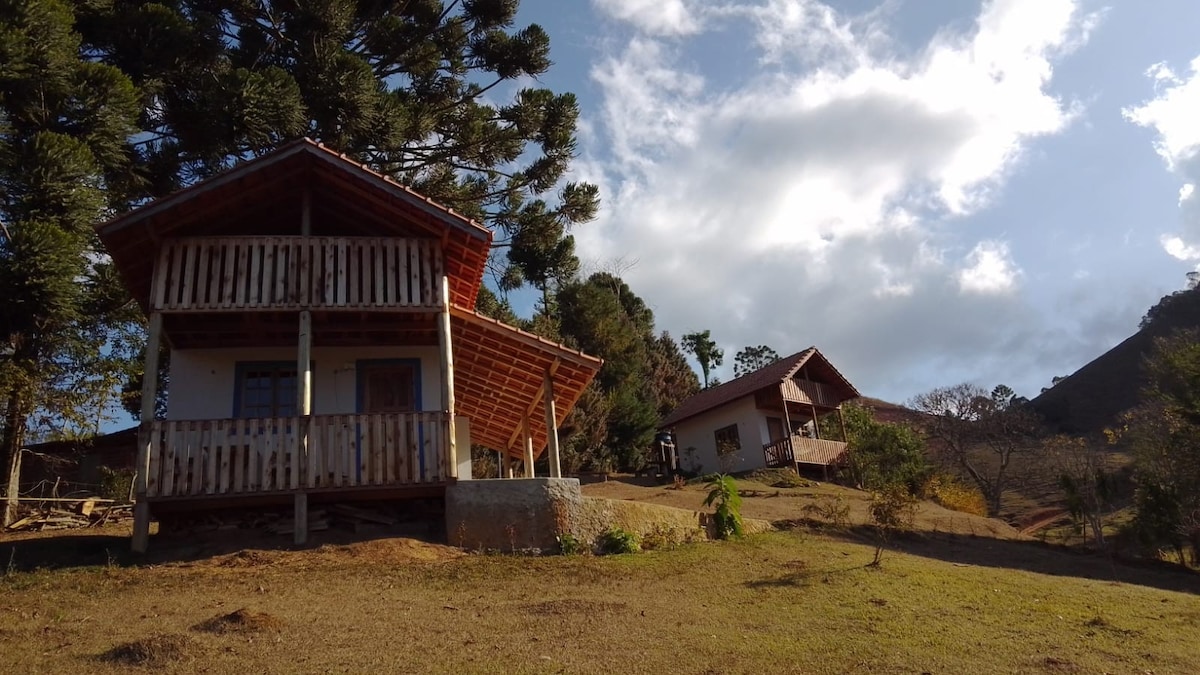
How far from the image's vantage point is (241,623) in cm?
880

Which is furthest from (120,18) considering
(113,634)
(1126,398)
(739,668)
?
(1126,398)

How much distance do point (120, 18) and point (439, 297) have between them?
36.2ft

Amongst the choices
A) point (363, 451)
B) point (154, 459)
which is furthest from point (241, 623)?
point (154, 459)

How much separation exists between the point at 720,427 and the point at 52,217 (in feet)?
83.8

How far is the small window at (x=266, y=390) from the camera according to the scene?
15.0 meters

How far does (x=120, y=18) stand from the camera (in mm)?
19109

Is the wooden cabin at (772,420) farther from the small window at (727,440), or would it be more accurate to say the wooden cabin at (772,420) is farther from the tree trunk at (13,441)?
the tree trunk at (13,441)

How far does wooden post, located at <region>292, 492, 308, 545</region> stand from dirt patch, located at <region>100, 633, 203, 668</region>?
14.9 feet

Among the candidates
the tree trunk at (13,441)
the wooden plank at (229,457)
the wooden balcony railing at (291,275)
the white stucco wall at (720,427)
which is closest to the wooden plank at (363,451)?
the wooden plank at (229,457)

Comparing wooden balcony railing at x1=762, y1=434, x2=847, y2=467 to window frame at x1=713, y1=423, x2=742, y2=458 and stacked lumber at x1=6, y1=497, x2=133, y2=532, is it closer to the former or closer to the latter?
window frame at x1=713, y1=423, x2=742, y2=458

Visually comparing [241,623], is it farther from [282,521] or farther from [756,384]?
[756,384]

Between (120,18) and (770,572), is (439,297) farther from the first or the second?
(120,18)

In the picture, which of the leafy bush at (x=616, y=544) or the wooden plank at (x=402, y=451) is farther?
the leafy bush at (x=616, y=544)

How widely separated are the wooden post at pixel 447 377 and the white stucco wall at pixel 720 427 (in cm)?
2151
